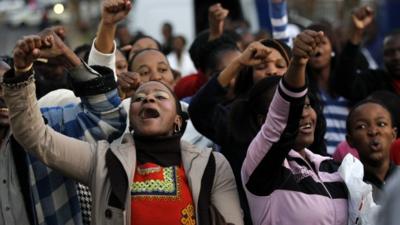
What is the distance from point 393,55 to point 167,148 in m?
3.11

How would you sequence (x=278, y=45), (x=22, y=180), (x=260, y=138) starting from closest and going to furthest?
(x=260, y=138)
(x=22, y=180)
(x=278, y=45)

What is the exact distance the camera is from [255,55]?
511 cm

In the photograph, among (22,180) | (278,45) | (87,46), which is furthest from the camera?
(87,46)

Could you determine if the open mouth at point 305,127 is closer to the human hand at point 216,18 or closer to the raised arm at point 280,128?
the raised arm at point 280,128

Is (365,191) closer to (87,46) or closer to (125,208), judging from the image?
(125,208)

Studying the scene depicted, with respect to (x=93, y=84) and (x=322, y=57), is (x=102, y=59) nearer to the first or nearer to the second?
(x=93, y=84)

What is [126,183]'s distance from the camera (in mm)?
4516

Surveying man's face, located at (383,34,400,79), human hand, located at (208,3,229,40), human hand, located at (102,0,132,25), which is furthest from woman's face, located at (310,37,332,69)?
human hand, located at (102,0,132,25)

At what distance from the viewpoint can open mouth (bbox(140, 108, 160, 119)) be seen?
4.81m

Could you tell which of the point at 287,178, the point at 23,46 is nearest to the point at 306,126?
the point at 287,178

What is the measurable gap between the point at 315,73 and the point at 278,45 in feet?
5.01

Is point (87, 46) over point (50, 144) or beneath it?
beneath

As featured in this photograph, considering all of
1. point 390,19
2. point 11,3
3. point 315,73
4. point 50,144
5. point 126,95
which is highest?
point 50,144

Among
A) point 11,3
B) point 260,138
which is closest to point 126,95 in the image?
point 260,138
